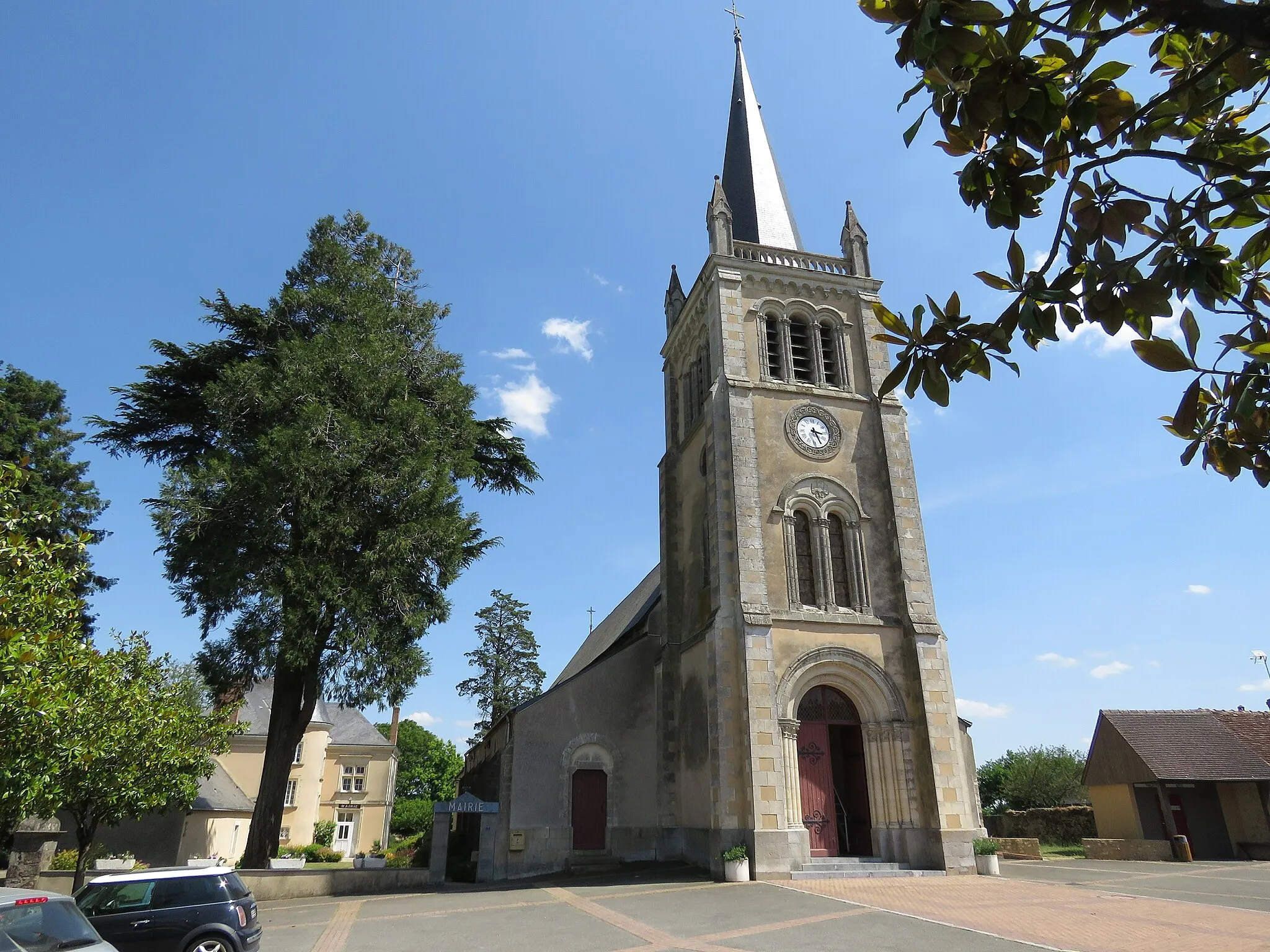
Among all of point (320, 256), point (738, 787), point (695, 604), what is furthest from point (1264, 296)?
point (320, 256)

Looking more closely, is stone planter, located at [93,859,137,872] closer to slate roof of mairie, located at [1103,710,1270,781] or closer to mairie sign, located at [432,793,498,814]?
mairie sign, located at [432,793,498,814]

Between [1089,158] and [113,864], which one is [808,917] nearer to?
[1089,158]

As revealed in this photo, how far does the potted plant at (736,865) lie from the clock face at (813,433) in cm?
1011

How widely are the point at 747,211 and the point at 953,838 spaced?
18.5 m

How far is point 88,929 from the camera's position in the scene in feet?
20.9

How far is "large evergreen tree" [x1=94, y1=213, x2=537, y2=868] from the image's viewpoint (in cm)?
1700

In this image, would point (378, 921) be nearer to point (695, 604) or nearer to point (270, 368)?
point (695, 604)

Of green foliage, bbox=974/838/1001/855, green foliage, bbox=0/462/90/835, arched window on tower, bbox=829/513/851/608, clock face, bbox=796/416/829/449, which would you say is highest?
clock face, bbox=796/416/829/449

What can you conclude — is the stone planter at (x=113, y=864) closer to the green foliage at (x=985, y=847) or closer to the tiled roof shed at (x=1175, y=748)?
the green foliage at (x=985, y=847)

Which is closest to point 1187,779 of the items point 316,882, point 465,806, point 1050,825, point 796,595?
point 1050,825

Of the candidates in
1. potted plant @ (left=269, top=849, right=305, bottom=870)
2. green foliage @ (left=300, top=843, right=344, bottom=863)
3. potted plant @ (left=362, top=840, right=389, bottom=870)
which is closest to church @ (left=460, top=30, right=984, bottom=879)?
potted plant @ (left=362, top=840, right=389, bottom=870)

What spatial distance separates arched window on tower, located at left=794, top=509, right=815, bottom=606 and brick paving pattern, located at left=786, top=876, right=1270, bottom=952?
21.4 feet

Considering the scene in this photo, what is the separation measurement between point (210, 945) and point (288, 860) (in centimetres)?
1850

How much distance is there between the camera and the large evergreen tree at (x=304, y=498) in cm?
1700
